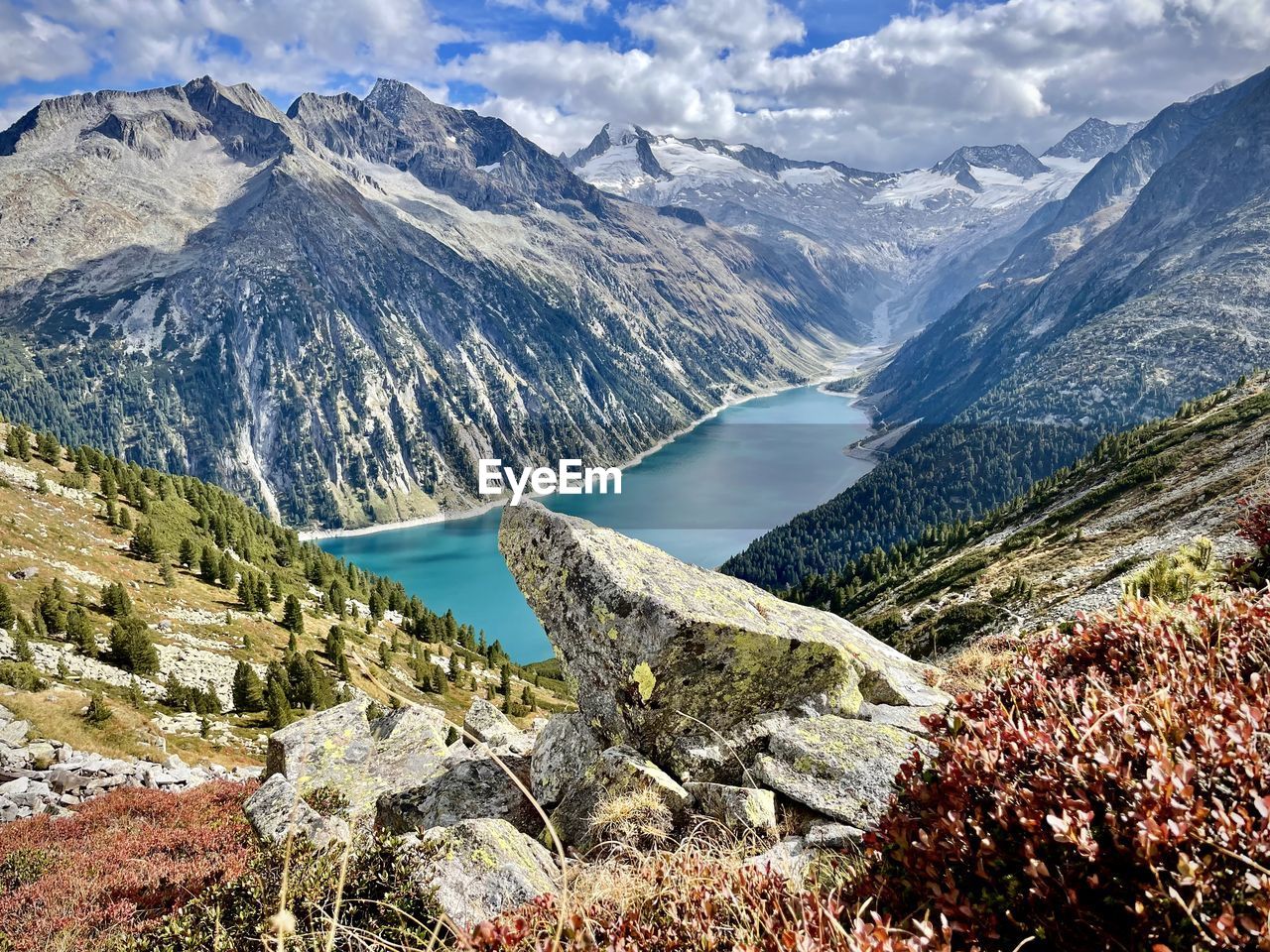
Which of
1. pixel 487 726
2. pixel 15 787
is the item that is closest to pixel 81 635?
pixel 15 787

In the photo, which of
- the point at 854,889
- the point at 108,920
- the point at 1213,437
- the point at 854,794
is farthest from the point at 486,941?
the point at 1213,437

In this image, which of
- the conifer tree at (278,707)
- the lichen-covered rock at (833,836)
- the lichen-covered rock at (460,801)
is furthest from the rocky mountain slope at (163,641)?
the lichen-covered rock at (833,836)

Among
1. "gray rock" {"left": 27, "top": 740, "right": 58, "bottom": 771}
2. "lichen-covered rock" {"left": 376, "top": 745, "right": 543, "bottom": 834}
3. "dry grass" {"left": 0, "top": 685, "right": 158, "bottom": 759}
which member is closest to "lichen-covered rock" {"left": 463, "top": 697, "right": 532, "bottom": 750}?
"lichen-covered rock" {"left": 376, "top": 745, "right": 543, "bottom": 834}

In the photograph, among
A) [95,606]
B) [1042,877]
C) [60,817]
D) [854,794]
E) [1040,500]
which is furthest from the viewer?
[1040,500]

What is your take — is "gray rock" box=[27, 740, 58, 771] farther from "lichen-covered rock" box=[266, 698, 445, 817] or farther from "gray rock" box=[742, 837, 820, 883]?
"gray rock" box=[742, 837, 820, 883]

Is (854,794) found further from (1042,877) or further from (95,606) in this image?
(95,606)

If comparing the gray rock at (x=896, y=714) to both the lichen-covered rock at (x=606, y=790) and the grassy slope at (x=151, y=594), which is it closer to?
the lichen-covered rock at (x=606, y=790)
